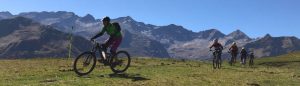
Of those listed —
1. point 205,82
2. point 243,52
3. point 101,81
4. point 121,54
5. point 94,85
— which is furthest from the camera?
point 243,52

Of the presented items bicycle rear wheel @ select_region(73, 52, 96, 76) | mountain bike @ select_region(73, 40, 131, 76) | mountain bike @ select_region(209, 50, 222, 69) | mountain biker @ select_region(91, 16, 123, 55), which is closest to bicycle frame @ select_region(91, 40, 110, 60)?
mountain bike @ select_region(73, 40, 131, 76)

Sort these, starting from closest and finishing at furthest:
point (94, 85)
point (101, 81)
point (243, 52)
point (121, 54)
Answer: point (94, 85) → point (101, 81) → point (121, 54) → point (243, 52)

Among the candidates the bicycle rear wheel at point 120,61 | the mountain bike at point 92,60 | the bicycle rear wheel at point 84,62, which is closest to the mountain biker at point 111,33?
the mountain bike at point 92,60

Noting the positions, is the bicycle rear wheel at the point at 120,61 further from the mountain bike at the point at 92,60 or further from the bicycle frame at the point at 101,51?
the bicycle frame at the point at 101,51

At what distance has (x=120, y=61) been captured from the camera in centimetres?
2858

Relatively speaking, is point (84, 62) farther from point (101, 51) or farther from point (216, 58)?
point (216, 58)

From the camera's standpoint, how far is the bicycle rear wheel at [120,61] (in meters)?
28.2

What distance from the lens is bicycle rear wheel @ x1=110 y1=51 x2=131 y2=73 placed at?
28156 mm

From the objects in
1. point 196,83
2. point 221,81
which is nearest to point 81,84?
point 196,83

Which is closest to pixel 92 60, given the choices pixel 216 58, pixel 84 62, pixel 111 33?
pixel 84 62

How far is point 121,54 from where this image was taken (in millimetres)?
29969

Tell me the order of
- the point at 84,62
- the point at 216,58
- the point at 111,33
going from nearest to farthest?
the point at 84,62
the point at 111,33
the point at 216,58

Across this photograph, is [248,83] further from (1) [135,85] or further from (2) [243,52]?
(2) [243,52]

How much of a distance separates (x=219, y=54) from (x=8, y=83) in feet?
92.6
